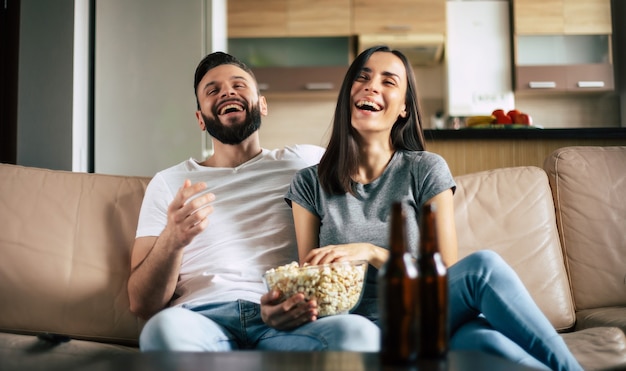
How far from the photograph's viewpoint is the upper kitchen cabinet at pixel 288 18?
17.5 ft

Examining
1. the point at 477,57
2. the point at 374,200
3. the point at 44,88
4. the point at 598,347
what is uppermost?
the point at 477,57

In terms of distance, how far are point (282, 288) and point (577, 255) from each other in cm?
110

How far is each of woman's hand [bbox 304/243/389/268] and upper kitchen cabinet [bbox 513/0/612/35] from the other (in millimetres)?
4205

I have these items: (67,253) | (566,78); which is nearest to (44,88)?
(67,253)

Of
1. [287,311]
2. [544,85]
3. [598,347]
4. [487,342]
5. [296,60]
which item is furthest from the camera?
[296,60]

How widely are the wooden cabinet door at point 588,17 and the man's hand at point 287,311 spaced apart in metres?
4.64

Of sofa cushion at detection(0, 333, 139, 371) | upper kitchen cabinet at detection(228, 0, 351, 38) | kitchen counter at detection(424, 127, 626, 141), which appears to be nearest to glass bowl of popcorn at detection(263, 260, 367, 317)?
sofa cushion at detection(0, 333, 139, 371)

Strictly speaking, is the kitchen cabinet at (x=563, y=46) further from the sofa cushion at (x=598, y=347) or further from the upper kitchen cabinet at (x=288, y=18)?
the sofa cushion at (x=598, y=347)

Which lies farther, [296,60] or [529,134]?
[296,60]

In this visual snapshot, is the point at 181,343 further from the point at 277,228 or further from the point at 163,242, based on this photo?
the point at 277,228

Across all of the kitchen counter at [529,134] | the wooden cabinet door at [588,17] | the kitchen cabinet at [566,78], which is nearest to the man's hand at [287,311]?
the kitchen counter at [529,134]

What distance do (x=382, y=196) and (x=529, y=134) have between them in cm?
110

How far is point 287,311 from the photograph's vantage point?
1.39 meters

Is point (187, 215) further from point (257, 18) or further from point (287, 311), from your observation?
point (257, 18)
